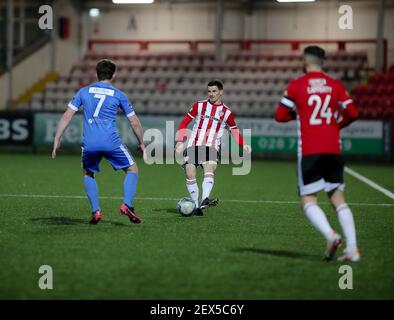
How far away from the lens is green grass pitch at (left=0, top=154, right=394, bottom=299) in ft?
19.5

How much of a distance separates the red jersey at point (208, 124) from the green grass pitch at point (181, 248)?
1.01 m

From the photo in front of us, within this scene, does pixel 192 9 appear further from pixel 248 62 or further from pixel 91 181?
pixel 91 181

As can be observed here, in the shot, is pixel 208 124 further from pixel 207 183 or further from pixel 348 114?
pixel 348 114

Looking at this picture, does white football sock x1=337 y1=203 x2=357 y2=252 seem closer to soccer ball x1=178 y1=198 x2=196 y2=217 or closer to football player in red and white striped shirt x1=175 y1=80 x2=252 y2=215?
soccer ball x1=178 y1=198 x2=196 y2=217

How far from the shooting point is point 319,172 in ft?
23.1

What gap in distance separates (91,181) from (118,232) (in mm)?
875

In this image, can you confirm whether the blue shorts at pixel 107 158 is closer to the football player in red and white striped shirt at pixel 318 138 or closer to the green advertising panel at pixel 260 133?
the football player in red and white striped shirt at pixel 318 138

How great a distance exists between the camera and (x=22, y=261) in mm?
6961

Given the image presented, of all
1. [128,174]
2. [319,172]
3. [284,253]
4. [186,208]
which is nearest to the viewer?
[319,172]

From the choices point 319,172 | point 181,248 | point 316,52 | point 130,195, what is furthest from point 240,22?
point 319,172

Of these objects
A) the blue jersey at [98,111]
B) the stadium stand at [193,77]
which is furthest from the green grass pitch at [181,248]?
the stadium stand at [193,77]

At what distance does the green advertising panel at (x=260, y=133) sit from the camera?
21.9m

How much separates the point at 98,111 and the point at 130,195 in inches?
41.4
